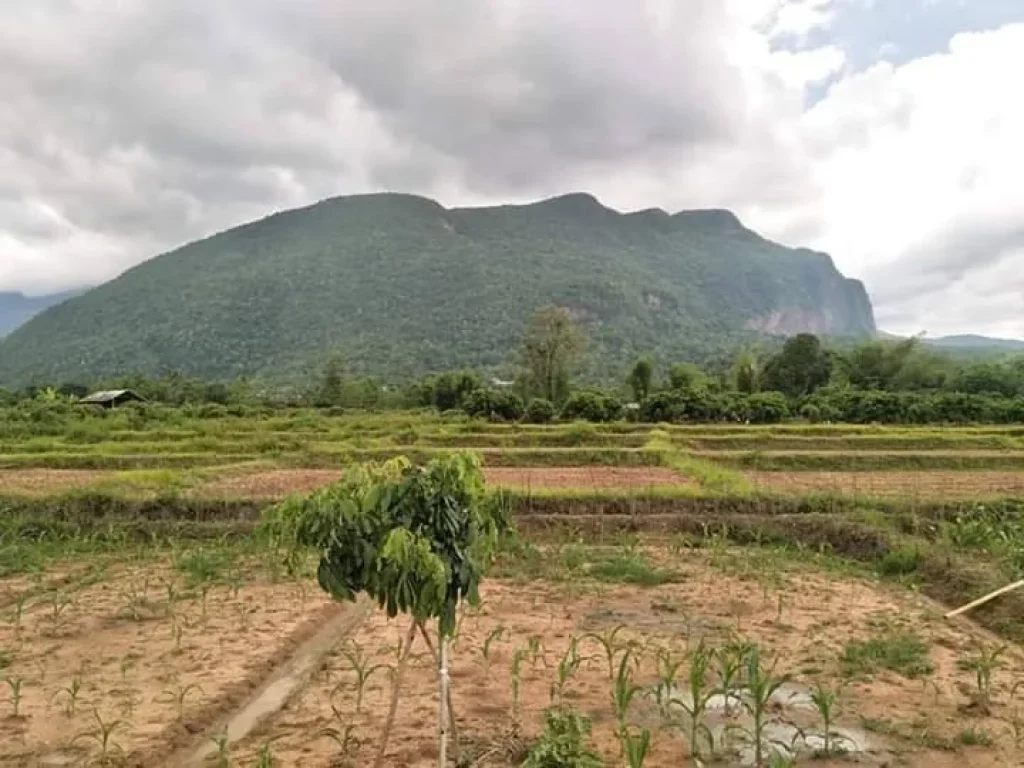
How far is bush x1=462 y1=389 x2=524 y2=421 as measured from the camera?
132 feet

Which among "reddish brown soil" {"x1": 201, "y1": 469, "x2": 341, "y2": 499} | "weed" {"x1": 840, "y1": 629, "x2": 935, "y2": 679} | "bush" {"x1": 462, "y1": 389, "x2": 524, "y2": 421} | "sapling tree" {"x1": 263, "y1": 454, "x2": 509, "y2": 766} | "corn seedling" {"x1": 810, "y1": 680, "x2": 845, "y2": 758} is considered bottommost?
"weed" {"x1": 840, "y1": 629, "x2": 935, "y2": 679}

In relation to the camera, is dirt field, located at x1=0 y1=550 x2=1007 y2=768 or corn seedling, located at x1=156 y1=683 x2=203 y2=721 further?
corn seedling, located at x1=156 y1=683 x2=203 y2=721

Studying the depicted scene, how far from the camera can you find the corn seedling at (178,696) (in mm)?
6551

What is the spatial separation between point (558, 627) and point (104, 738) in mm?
5080

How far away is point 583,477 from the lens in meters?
22.2

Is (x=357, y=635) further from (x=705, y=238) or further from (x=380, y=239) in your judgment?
(x=705, y=238)

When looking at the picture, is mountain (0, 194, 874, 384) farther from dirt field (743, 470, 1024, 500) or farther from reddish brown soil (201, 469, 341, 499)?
dirt field (743, 470, 1024, 500)

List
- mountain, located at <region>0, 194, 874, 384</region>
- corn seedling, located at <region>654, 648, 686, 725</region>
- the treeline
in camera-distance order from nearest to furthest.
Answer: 1. corn seedling, located at <region>654, 648, 686, 725</region>
2. the treeline
3. mountain, located at <region>0, 194, 874, 384</region>

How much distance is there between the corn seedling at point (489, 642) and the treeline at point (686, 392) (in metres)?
30.5

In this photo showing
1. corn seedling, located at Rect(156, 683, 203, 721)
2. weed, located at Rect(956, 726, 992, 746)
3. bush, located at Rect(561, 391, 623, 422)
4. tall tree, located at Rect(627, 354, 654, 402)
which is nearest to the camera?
weed, located at Rect(956, 726, 992, 746)

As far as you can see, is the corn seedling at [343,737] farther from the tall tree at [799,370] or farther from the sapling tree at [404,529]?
the tall tree at [799,370]

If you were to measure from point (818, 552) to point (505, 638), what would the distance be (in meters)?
8.18

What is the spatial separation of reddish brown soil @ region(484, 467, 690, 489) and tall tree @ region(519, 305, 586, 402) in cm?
2732

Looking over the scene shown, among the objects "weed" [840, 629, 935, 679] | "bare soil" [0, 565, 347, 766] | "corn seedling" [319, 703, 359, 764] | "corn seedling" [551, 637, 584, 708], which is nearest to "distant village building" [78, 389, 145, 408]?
"bare soil" [0, 565, 347, 766]
